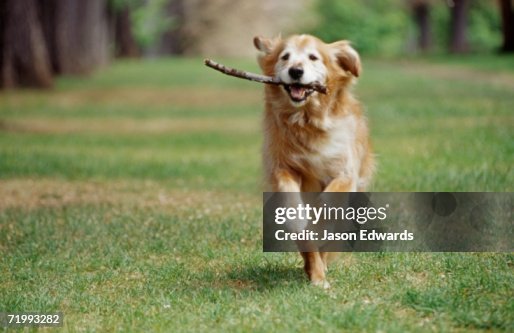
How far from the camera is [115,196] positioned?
11.7m

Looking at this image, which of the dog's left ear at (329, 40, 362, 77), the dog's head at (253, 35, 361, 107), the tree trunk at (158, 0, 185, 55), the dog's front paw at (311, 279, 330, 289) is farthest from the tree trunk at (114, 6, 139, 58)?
the dog's front paw at (311, 279, 330, 289)

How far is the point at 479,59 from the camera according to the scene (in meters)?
35.8

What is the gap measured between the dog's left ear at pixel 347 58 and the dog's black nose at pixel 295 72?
543mm

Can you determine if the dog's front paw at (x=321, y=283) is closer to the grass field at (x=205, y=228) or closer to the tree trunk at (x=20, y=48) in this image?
the grass field at (x=205, y=228)

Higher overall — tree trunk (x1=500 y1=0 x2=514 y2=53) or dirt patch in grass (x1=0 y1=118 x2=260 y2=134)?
tree trunk (x1=500 y1=0 x2=514 y2=53)

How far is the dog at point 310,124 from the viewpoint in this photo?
7016 mm

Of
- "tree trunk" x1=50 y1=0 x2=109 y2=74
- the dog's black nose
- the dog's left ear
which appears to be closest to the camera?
the dog's black nose

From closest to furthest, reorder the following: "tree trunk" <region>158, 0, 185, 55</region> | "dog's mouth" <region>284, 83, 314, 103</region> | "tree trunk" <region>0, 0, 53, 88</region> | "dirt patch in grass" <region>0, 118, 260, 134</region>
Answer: "dog's mouth" <region>284, 83, 314, 103</region>
"dirt patch in grass" <region>0, 118, 260, 134</region>
"tree trunk" <region>0, 0, 53, 88</region>
"tree trunk" <region>158, 0, 185, 55</region>

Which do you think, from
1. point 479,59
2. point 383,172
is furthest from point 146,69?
point 383,172

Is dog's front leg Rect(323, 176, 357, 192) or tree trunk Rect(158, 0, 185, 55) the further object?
tree trunk Rect(158, 0, 185, 55)

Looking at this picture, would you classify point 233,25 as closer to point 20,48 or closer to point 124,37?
point 124,37

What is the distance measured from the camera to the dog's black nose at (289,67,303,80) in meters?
6.90

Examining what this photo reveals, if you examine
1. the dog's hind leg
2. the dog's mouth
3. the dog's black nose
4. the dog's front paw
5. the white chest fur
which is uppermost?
the dog's black nose

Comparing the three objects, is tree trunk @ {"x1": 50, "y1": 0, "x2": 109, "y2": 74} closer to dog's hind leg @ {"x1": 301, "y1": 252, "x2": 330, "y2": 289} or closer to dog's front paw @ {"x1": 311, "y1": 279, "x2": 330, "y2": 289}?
dog's hind leg @ {"x1": 301, "y1": 252, "x2": 330, "y2": 289}
